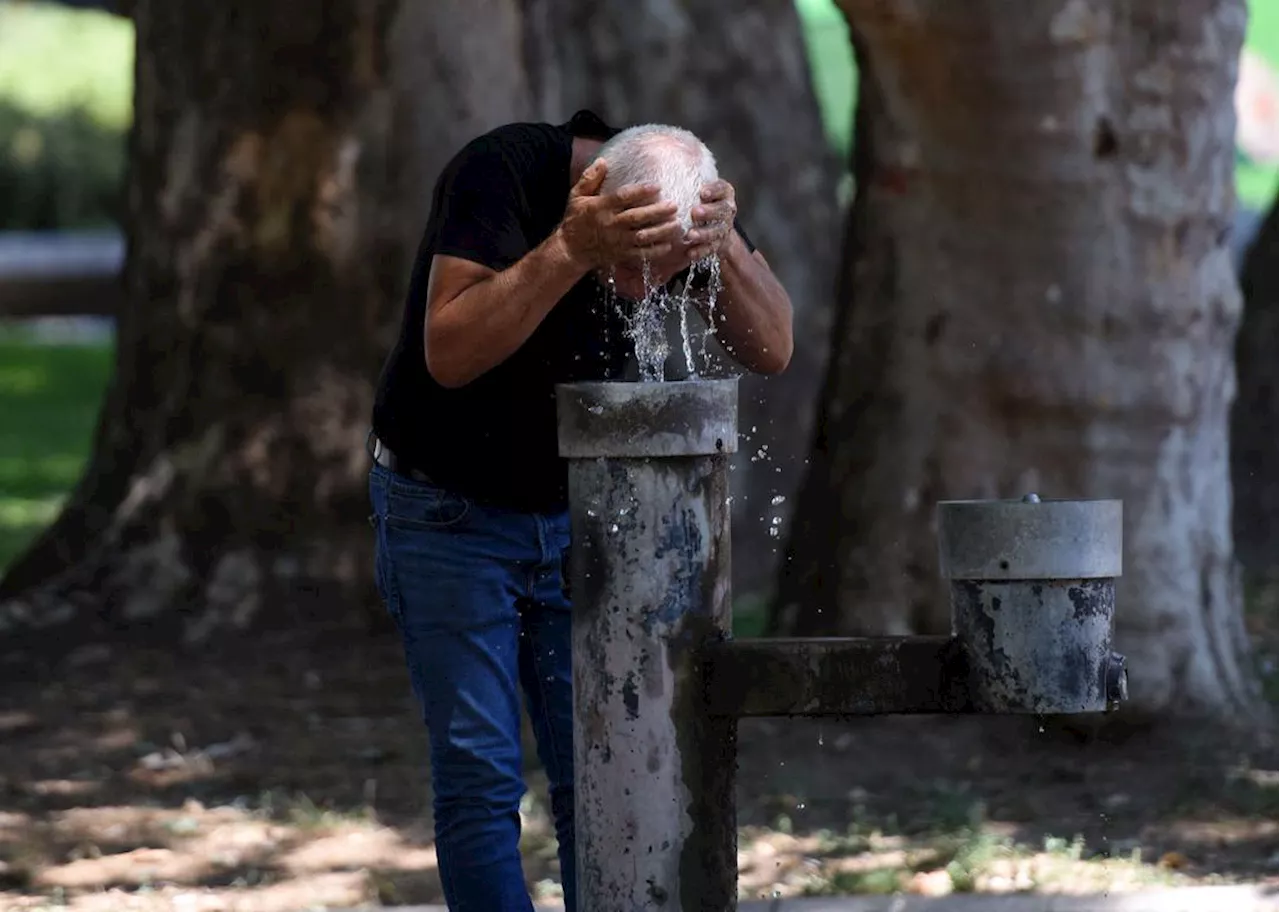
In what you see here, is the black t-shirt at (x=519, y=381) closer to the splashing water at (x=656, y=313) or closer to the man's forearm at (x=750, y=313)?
the splashing water at (x=656, y=313)

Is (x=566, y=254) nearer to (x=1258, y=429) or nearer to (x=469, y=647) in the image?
(x=469, y=647)

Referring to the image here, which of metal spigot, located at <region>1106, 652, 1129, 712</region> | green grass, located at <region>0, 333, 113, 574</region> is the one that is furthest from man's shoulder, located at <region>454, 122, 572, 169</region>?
green grass, located at <region>0, 333, 113, 574</region>

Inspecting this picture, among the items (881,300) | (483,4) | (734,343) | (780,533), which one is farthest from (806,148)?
(734,343)

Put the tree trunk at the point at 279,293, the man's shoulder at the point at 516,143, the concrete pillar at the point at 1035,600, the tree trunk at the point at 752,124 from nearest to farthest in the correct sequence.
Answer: the concrete pillar at the point at 1035,600, the man's shoulder at the point at 516,143, the tree trunk at the point at 279,293, the tree trunk at the point at 752,124

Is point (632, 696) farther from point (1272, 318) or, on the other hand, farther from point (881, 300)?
point (1272, 318)

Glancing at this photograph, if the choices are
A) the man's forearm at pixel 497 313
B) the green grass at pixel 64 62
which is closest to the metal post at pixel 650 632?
the man's forearm at pixel 497 313

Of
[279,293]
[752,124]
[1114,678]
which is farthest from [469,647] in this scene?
[752,124]

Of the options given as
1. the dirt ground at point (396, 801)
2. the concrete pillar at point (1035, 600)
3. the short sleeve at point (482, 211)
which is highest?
the short sleeve at point (482, 211)

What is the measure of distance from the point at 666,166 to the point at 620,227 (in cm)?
12

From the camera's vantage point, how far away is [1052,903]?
192 inches

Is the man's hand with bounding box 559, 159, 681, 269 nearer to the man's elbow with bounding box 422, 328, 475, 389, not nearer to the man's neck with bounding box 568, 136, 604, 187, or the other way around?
the man's elbow with bounding box 422, 328, 475, 389

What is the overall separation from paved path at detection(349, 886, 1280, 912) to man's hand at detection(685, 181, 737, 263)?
5.82ft

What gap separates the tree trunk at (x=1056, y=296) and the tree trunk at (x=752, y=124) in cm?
289

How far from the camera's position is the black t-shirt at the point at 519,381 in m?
3.86
